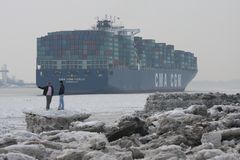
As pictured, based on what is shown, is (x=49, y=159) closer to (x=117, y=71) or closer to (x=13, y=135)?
(x=13, y=135)

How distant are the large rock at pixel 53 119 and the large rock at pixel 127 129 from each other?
395 centimetres

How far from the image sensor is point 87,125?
1080 centimetres

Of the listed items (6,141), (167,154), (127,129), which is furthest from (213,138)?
(6,141)

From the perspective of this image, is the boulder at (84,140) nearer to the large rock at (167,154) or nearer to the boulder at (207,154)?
the large rock at (167,154)

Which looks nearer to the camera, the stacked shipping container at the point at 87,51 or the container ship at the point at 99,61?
the container ship at the point at 99,61

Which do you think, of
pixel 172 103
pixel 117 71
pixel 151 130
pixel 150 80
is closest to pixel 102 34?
pixel 117 71

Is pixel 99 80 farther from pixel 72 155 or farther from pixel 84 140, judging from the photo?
pixel 72 155

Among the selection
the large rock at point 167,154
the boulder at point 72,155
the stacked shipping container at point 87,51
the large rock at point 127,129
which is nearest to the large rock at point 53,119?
the large rock at point 127,129

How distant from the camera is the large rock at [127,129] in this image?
9.69m

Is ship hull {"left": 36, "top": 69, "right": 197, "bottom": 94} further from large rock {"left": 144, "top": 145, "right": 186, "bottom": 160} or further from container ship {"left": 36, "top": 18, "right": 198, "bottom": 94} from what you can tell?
large rock {"left": 144, "top": 145, "right": 186, "bottom": 160}

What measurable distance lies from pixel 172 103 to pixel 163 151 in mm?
17553

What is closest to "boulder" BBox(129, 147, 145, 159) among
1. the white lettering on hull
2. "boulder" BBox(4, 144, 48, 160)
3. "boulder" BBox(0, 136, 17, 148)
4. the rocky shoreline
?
the rocky shoreline

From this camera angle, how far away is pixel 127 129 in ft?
33.0

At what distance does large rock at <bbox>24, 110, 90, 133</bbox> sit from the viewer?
14023 mm
